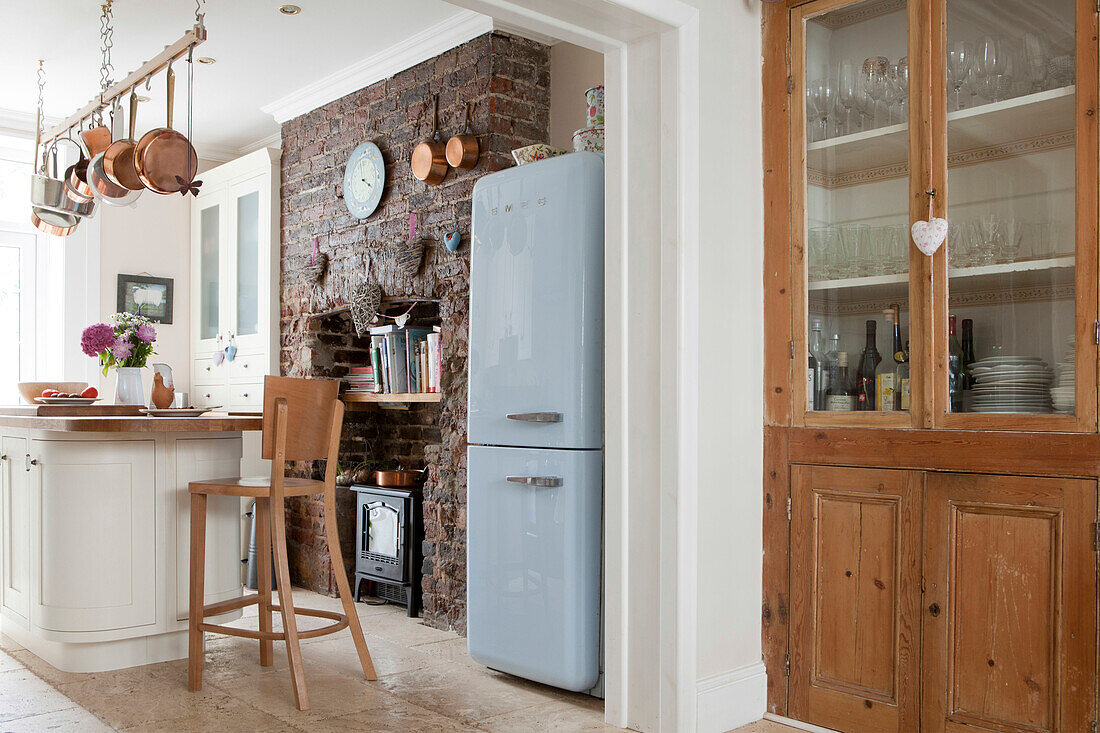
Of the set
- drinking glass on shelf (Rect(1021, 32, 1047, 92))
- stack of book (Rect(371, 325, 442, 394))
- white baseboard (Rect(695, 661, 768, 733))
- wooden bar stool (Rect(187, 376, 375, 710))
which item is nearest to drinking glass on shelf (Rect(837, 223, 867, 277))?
drinking glass on shelf (Rect(1021, 32, 1047, 92))

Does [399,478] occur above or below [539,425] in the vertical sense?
below

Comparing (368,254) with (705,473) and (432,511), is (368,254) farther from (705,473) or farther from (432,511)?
(705,473)

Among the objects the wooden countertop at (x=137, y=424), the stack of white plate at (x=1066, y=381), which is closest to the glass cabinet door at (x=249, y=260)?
the wooden countertop at (x=137, y=424)

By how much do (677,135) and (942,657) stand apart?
1.59m

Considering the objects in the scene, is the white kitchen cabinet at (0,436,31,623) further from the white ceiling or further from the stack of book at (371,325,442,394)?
the white ceiling

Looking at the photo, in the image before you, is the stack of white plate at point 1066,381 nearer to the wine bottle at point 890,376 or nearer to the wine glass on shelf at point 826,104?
the wine bottle at point 890,376

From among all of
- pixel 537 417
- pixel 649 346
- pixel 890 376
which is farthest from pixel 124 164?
pixel 890 376

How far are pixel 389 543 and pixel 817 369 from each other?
2.40 m

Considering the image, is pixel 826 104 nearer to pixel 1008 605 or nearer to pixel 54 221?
pixel 1008 605

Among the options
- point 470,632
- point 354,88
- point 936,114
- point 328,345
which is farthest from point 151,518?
point 936,114

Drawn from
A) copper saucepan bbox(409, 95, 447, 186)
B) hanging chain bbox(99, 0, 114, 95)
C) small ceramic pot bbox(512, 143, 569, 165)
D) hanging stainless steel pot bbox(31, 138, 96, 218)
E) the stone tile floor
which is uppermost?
hanging chain bbox(99, 0, 114, 95)

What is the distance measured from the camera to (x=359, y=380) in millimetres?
5059

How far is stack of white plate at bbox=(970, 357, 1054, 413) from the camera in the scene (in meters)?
2.32

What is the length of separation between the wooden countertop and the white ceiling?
1892 mm
